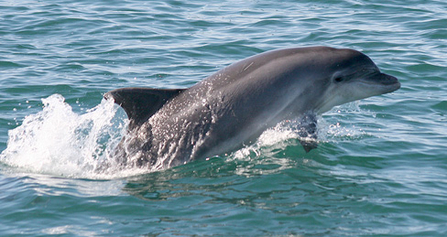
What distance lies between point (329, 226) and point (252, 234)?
0.94 meters

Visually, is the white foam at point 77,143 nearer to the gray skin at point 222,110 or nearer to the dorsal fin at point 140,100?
the gray skin at point 222,110

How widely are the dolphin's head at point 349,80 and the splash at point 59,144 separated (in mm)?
3210

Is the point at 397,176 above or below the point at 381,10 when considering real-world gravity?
below

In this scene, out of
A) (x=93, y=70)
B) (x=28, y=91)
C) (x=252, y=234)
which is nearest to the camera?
(x=252, y=234)

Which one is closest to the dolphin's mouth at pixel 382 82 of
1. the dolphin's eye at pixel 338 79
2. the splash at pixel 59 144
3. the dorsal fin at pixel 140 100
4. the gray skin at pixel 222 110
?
the dolphin's eye at pixel 338 79

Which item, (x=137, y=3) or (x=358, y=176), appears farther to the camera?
(x=137, y=3)

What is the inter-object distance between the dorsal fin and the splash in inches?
24.6

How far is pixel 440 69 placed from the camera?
14.9 meters

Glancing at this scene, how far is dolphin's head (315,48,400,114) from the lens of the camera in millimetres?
9969

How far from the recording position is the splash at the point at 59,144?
1024 cm

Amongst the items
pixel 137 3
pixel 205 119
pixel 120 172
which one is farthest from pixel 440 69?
pixel 137 3

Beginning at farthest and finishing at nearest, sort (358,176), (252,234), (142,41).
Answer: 1. (142,41)
2. (358,176)
3. (252,234)

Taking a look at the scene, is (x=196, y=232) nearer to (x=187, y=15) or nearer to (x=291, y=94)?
(x=291, y=94)

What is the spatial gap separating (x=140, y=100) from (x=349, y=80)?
3.17 m
